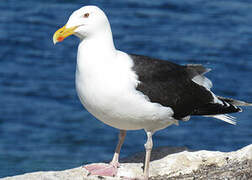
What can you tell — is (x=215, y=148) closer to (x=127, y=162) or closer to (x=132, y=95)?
(x=127, y=162)

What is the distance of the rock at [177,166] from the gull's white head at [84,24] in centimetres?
169

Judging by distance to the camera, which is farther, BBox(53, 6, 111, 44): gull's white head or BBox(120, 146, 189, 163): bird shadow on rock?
BBox(120, 146, 189, 163): bird shadow on rock

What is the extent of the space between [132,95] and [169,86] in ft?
2.71

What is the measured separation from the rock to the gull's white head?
1.69 meters

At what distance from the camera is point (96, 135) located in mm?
14469

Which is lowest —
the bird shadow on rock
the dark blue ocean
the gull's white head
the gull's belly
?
the dark blue ocean

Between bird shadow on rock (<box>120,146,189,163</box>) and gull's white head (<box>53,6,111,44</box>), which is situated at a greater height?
gull's white head (<box>53,6,111,44</box>)

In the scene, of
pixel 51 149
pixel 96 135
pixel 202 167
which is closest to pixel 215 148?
pixel 96 135

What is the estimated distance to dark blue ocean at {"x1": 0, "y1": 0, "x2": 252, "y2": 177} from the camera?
14.1m

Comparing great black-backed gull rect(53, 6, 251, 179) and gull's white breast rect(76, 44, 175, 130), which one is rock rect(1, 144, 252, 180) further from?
gull's white breast rect(76, 44, 175, 130)


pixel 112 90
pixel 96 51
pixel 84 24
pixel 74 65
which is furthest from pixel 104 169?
pixel 74 65

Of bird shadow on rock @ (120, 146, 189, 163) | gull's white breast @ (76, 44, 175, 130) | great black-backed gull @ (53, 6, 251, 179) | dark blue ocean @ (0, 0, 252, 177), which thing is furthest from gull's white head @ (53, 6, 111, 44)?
dark blue ocean @ (0, 0, 252, 177)

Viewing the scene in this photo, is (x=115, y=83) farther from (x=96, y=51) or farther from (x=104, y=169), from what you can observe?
(x=104, y=169)

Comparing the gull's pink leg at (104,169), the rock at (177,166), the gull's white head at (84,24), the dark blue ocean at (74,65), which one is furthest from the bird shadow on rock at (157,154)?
the dark blue ocean at (74,65)
